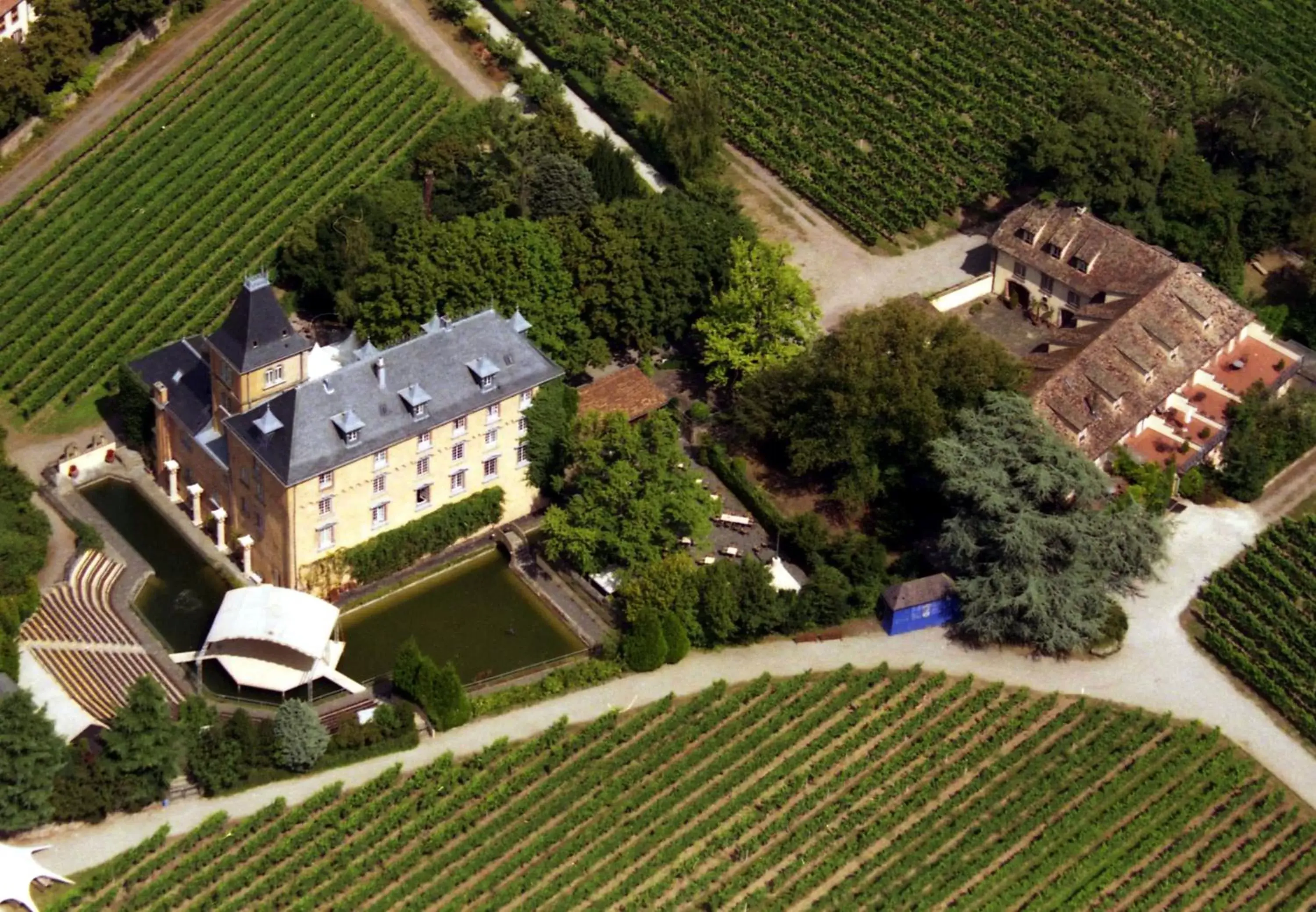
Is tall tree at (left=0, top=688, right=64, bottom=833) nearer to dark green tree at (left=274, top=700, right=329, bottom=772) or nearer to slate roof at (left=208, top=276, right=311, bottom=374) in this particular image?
dark green tree at (left=274, top=700, right=329, bottom=772)

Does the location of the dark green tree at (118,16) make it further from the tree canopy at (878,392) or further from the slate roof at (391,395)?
the tree canopy at (878,392)

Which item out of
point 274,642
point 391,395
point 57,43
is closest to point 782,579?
point 391,395

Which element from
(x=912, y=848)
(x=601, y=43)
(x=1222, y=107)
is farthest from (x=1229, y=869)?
(x=601, y=43)

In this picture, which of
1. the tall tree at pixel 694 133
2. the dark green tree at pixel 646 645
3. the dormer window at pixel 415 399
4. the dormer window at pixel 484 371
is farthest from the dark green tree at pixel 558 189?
the dark green tree at pixel 646 645

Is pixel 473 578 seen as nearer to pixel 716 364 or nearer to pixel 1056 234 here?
pixel 716 364

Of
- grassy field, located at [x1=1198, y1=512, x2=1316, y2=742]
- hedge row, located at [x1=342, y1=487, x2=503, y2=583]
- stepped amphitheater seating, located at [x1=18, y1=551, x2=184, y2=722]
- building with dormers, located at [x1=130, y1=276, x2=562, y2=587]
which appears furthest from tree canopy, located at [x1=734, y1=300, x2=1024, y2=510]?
stepped amphitheater seating, located at [x1=18, y1=551, x2=184, y2=722]

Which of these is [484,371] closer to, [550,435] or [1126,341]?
[550,435]
